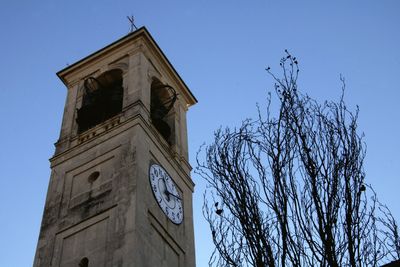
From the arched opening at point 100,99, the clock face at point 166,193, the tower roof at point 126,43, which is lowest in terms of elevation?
the clock face at point 166,193

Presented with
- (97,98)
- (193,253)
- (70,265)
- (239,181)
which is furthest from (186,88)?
(239,181)

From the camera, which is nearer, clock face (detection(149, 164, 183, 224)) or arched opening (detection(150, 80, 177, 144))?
clock face (detection(149, 164, 183, 224))

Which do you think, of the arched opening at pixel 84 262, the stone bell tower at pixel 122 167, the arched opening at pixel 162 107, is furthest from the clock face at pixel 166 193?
the arched opening at pixel 84 262

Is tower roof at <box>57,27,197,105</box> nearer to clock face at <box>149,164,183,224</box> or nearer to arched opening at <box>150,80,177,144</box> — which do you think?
arched opening at <box>150,80,177,144</box>

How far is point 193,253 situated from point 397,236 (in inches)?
443

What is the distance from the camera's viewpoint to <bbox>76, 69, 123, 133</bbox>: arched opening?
24.6 metres

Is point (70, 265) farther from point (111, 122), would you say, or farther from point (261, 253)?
point (261, 253)

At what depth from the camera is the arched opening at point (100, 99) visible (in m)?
24.6

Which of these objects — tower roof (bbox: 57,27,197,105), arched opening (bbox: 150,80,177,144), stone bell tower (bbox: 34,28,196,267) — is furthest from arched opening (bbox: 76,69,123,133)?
arched opening (bbox: 150,80,177,144)

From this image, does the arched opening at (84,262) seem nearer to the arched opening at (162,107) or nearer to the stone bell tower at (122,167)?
the stone bell tower at (122,167)

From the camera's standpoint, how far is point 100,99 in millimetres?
25328

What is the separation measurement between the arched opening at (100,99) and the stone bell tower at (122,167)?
0.04 meters

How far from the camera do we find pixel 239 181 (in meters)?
11.2

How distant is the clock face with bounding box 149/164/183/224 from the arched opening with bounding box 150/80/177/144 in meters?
2.91
